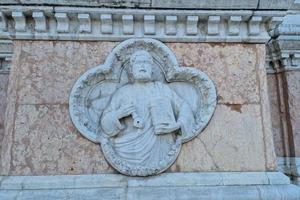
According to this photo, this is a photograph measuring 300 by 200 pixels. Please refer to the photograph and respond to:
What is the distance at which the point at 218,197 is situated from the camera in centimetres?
311

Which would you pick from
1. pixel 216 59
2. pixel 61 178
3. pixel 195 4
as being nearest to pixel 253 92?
pixel 216 59

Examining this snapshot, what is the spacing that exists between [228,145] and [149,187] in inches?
41.9

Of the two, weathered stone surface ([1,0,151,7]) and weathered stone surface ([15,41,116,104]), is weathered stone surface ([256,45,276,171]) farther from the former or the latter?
weathered stone surface ([15,41,116,104])

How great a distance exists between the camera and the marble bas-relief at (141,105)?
3244 mm

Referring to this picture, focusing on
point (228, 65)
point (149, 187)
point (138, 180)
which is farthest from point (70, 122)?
point (228, 65)

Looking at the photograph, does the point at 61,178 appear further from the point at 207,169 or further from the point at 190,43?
the point at 190,43

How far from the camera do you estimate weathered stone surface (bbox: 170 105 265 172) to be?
131 inches

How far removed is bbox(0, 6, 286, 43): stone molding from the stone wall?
108mm

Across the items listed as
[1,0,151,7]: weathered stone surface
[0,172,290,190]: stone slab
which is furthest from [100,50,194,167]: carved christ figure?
[1,0,151,7]: weathered stone surface

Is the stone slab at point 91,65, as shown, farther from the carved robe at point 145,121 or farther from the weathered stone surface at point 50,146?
the carved robe at point 145,121

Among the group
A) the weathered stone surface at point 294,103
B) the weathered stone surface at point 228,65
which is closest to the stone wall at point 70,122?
the weathered stone surface at point 228,65

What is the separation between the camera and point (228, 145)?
3.41 m

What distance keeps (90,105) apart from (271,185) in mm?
2284

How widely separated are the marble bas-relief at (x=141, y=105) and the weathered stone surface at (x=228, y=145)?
123 mm
